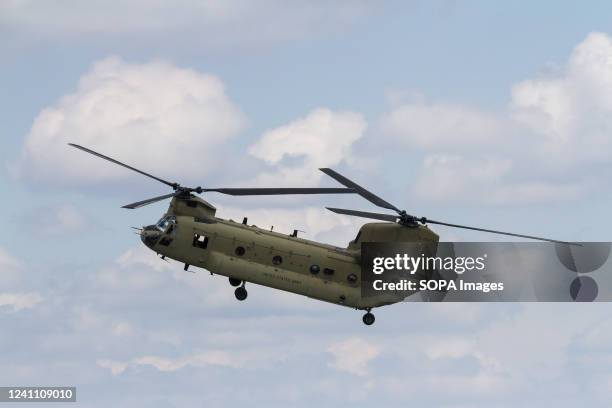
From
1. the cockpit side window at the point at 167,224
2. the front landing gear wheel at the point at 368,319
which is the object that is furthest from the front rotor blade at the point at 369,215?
the cockpit side window at the point at 167,224

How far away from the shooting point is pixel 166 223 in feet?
279

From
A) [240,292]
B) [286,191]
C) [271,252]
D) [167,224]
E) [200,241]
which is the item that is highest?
[286,191]

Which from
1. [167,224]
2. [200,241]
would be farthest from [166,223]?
[200,241]

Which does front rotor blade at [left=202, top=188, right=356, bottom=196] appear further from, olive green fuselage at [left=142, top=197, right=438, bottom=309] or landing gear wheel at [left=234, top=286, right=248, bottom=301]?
landing gear wheel at [left=234, top=286, right=248, bottom=301]

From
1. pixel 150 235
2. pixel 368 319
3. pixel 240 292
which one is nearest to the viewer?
pixel 150 235

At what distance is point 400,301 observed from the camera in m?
88.4

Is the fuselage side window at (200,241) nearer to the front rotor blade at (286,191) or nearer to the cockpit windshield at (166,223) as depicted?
the cockpit windshield at (166,223)

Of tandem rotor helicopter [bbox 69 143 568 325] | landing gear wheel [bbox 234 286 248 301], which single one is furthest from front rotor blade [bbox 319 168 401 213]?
landing gear wheel [bbox 234 286 248 301]

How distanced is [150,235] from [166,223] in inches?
54.0

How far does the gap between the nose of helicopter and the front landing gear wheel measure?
15707mm

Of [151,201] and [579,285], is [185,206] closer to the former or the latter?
[151,201]

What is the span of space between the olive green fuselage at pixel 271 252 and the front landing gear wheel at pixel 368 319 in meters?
0.69

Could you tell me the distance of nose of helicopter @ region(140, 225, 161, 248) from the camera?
84.8 m

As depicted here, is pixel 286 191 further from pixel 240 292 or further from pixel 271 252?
pixel 240 292
